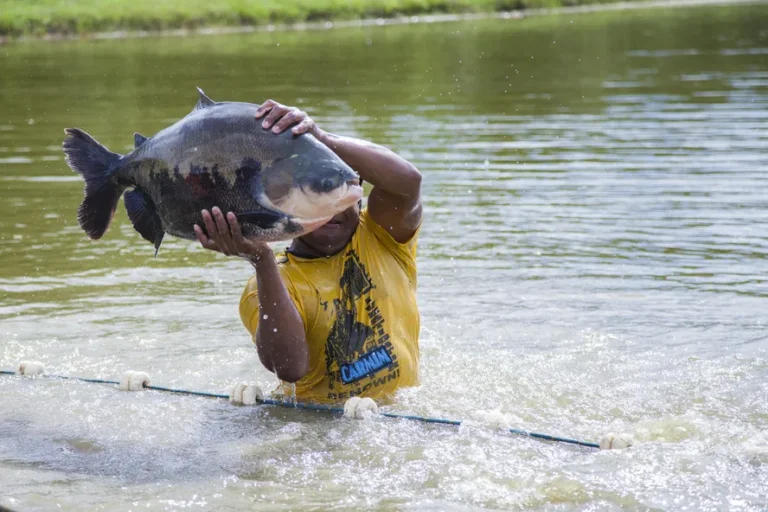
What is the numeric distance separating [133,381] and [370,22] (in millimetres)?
29558

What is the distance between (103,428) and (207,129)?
1.90m

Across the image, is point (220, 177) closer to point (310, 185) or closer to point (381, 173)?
point (310, 185)

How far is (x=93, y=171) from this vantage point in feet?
13.9

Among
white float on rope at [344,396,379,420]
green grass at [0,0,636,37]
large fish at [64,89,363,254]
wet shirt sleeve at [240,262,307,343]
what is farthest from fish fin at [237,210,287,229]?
green grass at [0,0,636,37]

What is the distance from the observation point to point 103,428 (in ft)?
17.2

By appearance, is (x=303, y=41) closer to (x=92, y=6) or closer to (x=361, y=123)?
(x=92, y=6)

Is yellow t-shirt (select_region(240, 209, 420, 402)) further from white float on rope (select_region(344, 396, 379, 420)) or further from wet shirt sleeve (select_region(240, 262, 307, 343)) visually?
white float on rope (select_region(344, 396, 379, 420))

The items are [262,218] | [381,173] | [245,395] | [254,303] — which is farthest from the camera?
[245,395]

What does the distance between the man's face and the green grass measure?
2612cm

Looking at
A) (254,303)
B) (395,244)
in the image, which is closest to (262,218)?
(254,303)

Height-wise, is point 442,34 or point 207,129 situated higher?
point 207,129

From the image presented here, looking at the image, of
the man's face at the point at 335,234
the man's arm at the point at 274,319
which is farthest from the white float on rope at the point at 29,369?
the man's face at the point at 335,234

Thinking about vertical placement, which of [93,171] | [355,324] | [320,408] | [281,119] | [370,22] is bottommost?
[370,22]

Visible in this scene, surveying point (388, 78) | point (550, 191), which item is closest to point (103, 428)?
point (550, 191)
